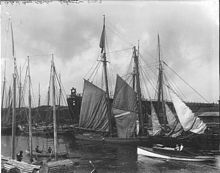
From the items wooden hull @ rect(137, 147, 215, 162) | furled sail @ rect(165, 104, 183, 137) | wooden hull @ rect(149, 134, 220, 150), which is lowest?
wooden hull @ rect(137, 147, 215, 162)

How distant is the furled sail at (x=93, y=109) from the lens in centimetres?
3691

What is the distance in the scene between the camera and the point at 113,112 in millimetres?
37250

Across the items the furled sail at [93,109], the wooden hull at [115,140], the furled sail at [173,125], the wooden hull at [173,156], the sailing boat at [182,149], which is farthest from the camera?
the furled sail at [93,109]

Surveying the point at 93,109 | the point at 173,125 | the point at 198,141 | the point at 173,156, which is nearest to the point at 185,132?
the point at 198,141

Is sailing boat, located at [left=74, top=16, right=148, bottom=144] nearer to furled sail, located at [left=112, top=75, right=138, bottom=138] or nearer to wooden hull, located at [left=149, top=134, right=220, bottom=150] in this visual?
furled sail, located at [left=112, top=75, right=138, bottom=138]

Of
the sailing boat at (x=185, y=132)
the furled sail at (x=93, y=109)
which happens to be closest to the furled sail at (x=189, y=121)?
the sailing boat at (x=185, y=132)

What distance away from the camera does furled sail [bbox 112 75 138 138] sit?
1446 inches

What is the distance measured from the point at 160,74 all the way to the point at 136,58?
3.80 meters

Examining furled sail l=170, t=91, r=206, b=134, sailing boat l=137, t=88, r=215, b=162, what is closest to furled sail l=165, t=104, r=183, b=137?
sailing boat l=137, t=88, r=215, b=162

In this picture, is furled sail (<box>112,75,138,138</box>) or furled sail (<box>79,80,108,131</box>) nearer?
furled sail (<box>112,75,138,138</box>)

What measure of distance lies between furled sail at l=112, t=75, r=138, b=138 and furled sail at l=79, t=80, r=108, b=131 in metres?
1.38

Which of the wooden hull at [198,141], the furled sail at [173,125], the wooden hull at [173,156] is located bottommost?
the wooden hull at [173,156]

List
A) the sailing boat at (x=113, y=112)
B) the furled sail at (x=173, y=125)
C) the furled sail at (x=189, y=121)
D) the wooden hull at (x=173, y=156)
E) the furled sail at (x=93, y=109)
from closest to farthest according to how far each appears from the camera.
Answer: the wooden hull at (x=173, y=156)
the furled sail at (x=189, y=121)
the furled sail at (x=173, y=125)
the sailing boat at (x=113, y=112)
the furled sail at (x=93, y=109)

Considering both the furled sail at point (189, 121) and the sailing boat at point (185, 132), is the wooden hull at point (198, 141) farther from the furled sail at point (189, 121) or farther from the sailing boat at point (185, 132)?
the furled sail at point (189, 121)
